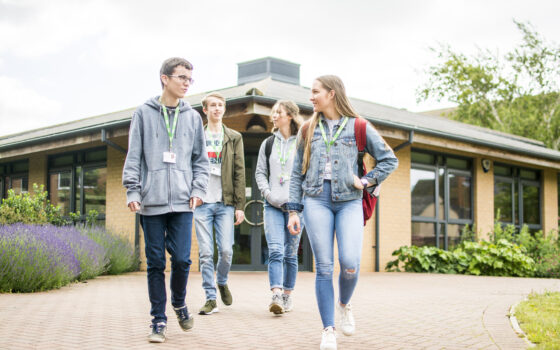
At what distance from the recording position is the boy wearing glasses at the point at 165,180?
4.06 meters

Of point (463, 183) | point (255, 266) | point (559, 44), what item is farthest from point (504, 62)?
point (255, 266)

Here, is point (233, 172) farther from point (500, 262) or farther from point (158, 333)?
point (500, 262)

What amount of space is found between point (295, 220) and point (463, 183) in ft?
37.8

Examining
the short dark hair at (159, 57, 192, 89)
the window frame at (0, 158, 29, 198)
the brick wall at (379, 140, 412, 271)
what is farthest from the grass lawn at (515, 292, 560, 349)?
the window frame at (0, 158, 29, 198)

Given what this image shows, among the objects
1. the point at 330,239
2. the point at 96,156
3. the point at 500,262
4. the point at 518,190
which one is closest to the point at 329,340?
the point at 330,239

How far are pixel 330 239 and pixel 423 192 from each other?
1026 cm

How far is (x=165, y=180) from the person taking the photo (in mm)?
4086

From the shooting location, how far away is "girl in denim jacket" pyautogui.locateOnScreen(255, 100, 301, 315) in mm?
5387

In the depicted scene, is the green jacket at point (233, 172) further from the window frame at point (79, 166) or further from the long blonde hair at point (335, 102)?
the window frame at point (79, 166)

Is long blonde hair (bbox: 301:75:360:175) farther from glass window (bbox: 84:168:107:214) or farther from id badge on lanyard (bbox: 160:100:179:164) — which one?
glass window (bbox: 84:168:107:214)

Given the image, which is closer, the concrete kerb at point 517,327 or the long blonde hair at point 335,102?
the long blonde hair at point 335,102

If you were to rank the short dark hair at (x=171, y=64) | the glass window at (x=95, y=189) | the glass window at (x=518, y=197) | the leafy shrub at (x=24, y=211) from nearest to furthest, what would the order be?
the short dark hair at (x=171, y=64)
the leafy shrub at (x=24, y=211)
the glass window at (x=95, y=189)
the glass window at (x=518, y=197)

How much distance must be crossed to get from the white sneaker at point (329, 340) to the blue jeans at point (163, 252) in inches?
43.5

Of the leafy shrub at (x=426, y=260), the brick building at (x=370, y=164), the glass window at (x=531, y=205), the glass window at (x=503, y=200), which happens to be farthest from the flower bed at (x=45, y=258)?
the glass window at (x=531, y=205)
